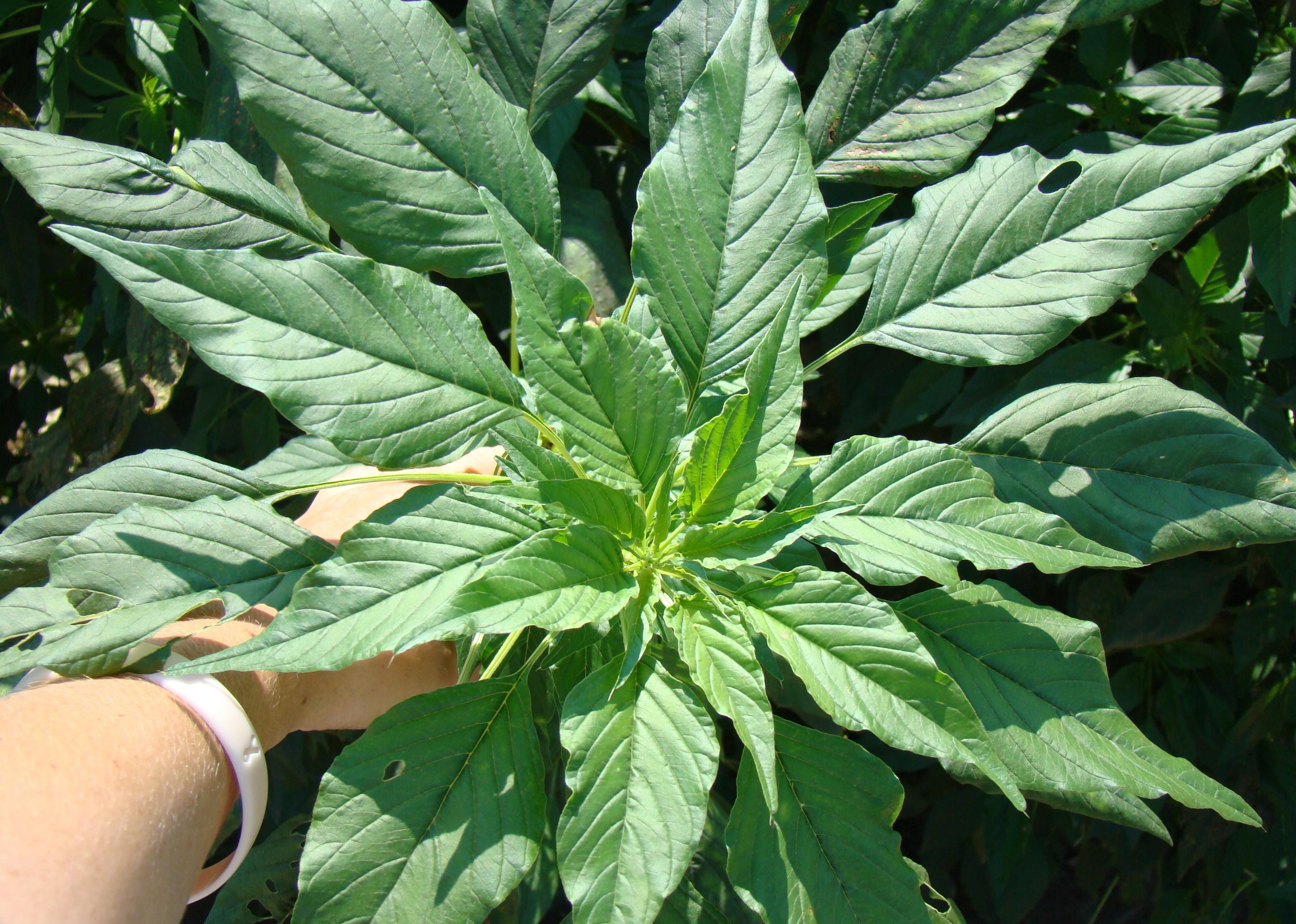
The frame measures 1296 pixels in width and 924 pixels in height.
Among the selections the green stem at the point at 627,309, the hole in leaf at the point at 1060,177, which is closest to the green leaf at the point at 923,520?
the green stem at the point at 627,309

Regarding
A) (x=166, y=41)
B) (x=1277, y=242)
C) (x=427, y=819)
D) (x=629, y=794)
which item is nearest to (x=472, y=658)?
(x=427, y=819)

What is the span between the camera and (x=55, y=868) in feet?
1.86

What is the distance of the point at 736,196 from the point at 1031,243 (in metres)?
0.33

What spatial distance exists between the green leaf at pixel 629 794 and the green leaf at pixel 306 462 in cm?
49

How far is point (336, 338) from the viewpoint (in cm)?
71

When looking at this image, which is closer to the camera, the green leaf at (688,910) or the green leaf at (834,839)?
the green leaf at (834,839)

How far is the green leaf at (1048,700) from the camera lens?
2.52 feet

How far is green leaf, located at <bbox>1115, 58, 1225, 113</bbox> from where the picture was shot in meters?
1.33

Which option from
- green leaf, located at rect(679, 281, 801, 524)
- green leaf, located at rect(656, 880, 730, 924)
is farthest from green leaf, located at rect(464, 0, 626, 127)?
green leaf, located at rect(656, 880, 730, 924)

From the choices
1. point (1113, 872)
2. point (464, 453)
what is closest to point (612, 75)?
point (464, 453)

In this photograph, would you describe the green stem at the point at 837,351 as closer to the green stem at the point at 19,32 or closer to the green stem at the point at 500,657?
the green stem at the point at 500,657

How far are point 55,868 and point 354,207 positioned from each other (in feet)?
1.96

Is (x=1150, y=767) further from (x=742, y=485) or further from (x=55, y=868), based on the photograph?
(x=55, y=868)

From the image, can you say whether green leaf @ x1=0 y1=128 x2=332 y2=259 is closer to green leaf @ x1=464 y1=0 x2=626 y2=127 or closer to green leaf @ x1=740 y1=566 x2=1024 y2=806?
green leaf @ x1=464 y1=0 x2=626 y2=127
